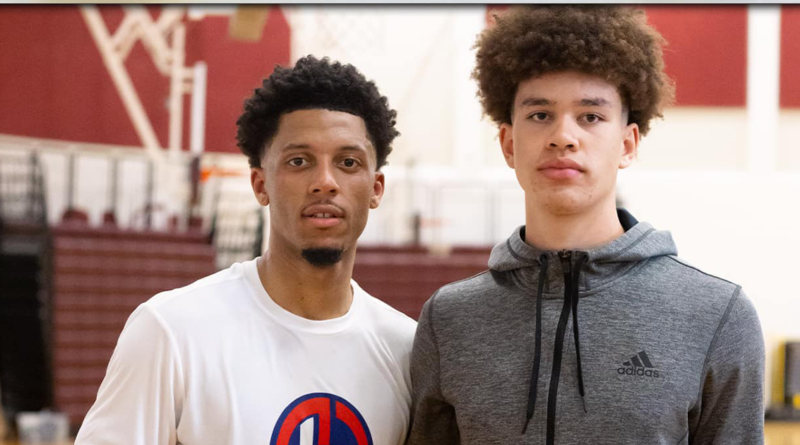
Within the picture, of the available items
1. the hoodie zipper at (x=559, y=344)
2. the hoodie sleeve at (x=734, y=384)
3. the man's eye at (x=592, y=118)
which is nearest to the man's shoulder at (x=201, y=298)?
the hoodie zipper at (x=559, y=344)

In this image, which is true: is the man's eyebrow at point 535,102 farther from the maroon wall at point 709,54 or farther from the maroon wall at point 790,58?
the maroon wall at point 790,58

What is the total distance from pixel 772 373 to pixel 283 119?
10351mm

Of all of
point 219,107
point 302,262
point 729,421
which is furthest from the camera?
point 219,107

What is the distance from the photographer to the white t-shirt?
2139 mm

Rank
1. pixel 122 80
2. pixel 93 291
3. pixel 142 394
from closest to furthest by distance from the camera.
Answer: pixel 142 394
pixel 93 291
pixel 122 80

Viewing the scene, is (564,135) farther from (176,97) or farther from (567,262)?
(176,97)

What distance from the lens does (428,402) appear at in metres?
2.21

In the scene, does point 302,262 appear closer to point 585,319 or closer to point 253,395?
point 253,395

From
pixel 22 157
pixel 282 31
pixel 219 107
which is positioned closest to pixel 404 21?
pixel 282 31

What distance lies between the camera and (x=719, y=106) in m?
12.4

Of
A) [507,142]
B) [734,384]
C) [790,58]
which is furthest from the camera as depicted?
[790,58]

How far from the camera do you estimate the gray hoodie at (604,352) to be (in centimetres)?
191

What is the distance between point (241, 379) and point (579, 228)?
866 millimetres

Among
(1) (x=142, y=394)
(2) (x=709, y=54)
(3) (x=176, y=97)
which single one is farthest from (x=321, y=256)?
(2) (x=709, y=54)
